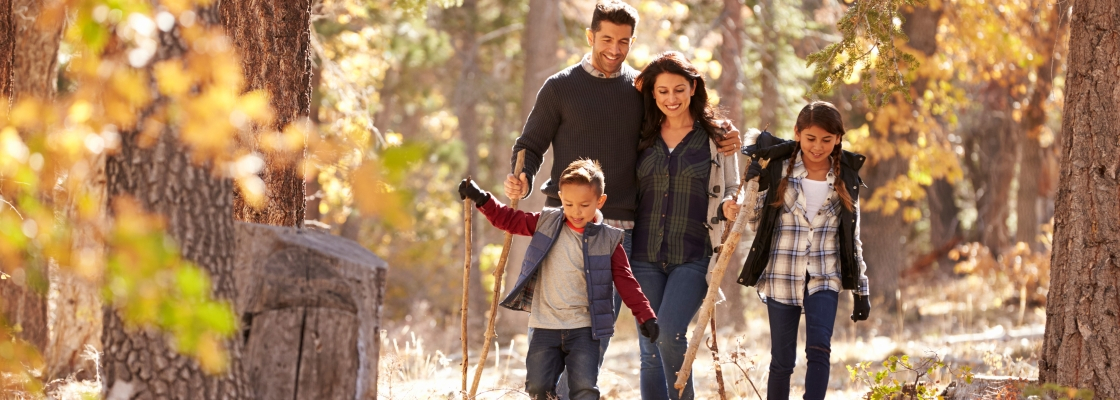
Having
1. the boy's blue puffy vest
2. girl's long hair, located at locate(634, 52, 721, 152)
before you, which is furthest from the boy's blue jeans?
girl's long hair, located at locate(634, 52, 721, 152)

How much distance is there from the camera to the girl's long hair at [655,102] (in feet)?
15.2

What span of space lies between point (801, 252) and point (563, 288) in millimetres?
1175

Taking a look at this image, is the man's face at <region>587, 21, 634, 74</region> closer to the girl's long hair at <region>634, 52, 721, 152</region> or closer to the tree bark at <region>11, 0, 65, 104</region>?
the girl's long hair at <region>634, 52, 721, 152</region>

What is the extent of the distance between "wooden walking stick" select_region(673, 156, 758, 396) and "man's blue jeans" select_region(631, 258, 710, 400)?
0.19 feet

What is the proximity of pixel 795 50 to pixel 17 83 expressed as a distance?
8791mm

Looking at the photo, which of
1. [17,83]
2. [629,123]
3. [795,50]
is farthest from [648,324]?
[795,50]

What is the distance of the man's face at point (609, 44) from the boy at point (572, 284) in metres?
0.62

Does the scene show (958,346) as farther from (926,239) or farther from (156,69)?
(926,239)

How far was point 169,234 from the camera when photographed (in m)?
2.65

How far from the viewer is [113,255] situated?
2.22m

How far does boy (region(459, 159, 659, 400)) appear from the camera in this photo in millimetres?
4277

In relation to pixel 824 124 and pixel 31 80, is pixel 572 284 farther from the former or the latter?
Answer: pixel 31 80

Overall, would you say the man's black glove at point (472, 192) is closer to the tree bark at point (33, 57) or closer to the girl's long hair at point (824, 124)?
A: the girl's long hair at point (824, 124)

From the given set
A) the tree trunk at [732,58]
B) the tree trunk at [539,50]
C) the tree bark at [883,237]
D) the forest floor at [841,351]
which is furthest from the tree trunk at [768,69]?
the forest floor at [841,351]
